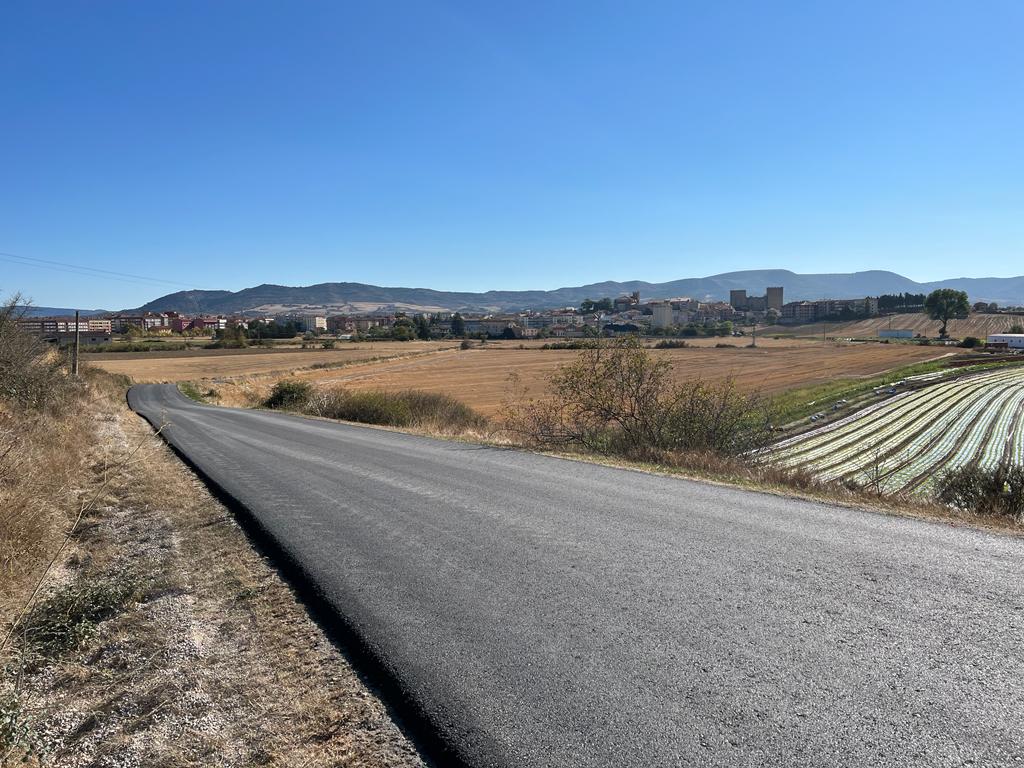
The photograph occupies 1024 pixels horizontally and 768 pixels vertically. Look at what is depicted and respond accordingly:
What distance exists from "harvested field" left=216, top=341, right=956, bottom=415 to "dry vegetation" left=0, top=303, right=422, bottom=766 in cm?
3234

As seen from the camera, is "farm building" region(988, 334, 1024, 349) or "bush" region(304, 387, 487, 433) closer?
"bush" region(304, 387, 487, 433)

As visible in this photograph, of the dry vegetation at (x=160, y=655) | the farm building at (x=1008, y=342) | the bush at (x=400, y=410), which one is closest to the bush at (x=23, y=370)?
the dry vegetation at (x=160, y=655)

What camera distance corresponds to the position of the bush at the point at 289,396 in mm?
37188

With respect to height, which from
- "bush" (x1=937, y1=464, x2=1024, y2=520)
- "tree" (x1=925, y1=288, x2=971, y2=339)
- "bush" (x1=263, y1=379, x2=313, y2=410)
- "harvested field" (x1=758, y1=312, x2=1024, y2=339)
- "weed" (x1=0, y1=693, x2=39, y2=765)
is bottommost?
"bush" (x1=263, y1=379, x2=313, y2=410)

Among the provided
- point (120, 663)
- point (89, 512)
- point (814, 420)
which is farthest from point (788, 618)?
point (814, 420)

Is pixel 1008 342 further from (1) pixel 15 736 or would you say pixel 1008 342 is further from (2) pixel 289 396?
(1) pixel 15 736

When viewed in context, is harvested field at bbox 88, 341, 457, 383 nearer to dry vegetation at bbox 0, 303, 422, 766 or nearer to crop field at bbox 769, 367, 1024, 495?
crop field at bbox 769, 367, 1024, 495

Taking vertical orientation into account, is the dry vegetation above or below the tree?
below

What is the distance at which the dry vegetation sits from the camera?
11.8 ft

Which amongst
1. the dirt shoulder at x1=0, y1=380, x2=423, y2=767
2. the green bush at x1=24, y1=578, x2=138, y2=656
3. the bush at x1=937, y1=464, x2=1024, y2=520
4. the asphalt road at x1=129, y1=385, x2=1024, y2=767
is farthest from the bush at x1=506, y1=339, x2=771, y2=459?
the green bush at x1=24, y1=578, x2=138, y2=656

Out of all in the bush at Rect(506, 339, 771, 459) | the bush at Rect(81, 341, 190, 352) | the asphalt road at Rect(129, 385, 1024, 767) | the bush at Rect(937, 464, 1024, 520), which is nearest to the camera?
the asphalt road at Rect(129, 385, 1024, 767)

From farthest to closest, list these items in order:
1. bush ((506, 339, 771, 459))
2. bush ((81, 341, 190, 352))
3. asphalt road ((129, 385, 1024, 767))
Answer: bush ((81, 341, 190, 352)) < bush ((506, 339, 771, 459)) < asphalt road ((129, 385, 1024, 767))

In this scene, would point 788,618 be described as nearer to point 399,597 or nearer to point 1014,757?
point 1014,757

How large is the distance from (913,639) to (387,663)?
3.45 m
